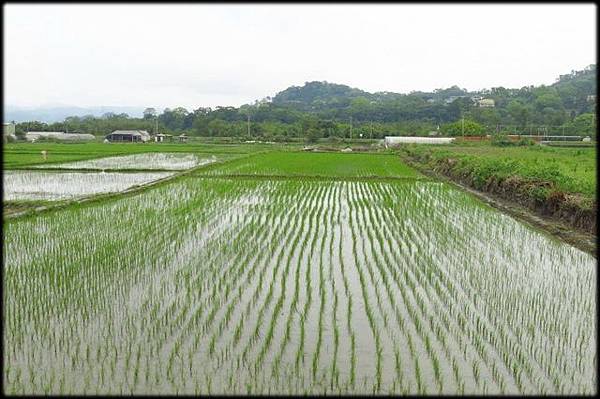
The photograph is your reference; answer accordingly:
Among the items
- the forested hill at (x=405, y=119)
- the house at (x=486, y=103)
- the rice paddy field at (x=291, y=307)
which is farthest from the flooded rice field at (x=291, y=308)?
the house at (x=486, y=103)

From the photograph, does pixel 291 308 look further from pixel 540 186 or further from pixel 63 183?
pixel 63 183

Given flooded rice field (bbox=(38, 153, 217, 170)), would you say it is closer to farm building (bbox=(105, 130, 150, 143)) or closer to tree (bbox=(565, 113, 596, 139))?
farm building (bbox=(105, 130, 150, 143))

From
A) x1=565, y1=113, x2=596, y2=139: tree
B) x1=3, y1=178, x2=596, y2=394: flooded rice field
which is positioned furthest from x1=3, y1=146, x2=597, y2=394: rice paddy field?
x1=565, y1=113, x2=596, y2=139: tree

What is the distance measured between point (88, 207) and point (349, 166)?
15.2 meters

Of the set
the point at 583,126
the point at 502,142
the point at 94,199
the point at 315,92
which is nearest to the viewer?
the point at 94,199

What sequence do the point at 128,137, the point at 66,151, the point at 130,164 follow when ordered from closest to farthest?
the point at 130,164, the point at 66,151, the point at 128,137

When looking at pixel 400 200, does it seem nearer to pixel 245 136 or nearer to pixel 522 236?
pixel 522 236

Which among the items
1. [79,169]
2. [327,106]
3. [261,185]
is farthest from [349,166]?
[327,106]

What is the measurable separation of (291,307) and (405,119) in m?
72.9

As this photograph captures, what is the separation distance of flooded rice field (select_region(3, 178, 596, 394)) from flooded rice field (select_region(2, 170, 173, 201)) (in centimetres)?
401

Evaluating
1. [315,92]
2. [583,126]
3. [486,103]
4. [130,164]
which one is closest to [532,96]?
[486,103]

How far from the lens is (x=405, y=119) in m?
75.6

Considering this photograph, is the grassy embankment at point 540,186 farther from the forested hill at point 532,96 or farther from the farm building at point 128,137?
the forested hill at point 532,96

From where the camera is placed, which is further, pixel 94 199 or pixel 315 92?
pixel 315 92
